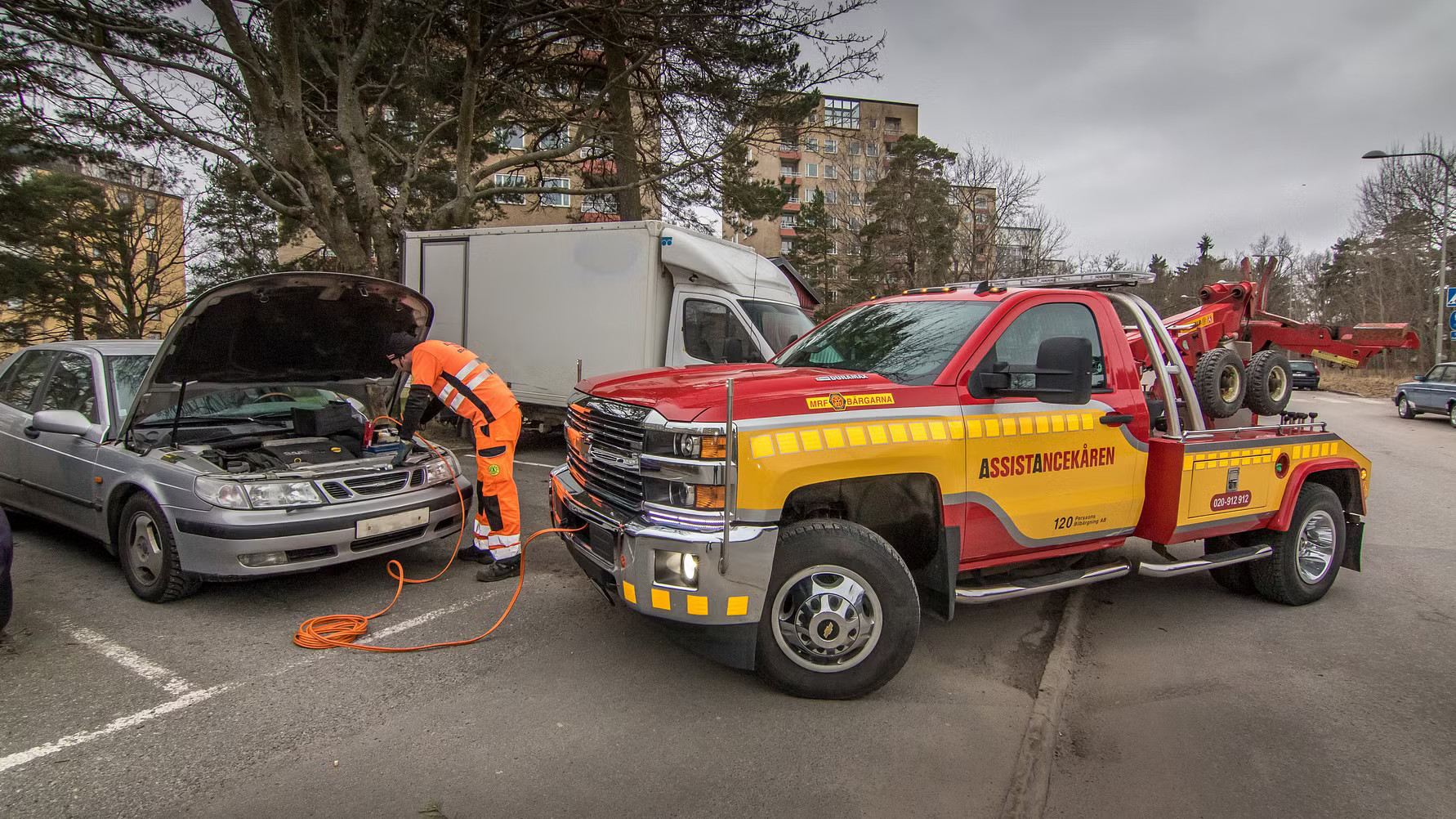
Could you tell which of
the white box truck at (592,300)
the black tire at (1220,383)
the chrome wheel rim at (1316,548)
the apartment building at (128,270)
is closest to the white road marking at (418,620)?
the white box truck at (592,300)

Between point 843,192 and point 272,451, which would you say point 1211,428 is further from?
point 843,192

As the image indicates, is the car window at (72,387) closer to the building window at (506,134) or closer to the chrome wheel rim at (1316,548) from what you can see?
the chrome wheel rim at (1316,548)

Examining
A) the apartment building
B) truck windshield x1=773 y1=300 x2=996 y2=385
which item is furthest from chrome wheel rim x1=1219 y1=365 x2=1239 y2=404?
the apartment building

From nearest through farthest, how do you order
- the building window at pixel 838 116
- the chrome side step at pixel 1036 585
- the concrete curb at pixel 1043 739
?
the concrete curb at pixel 1043 739, the chrome side step at pixel 1036 585, the building window at pixel 838 116

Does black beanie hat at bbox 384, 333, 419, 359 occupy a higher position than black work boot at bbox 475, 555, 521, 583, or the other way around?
black beanie hat at bbox 384, 333, 419, 359

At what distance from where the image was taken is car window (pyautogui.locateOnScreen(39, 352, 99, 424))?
5.21 meters

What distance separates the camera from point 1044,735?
3.17 m

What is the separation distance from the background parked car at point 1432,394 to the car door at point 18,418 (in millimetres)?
26524

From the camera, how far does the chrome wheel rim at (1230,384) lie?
4.97 m

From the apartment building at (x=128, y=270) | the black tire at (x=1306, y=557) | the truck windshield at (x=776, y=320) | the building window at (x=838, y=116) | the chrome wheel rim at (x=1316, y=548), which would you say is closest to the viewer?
the black tire at (x=1306, y=557)

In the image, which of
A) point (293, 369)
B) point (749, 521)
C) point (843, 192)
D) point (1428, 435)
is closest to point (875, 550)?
point (749, 521)

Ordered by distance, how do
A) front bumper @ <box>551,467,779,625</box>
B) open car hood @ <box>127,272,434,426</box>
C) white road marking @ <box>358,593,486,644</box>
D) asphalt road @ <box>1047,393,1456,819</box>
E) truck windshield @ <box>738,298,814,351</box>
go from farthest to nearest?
truck windshield @ <box>738,298,814,351</box>, open car hood @ <box>127,272,434,426</box>, white road marking @ <box>358,593,486,644</box>, front bumper @ <box>551,467,779,625</box>, asphalt road @ <box>1047,393,1456,819</box>

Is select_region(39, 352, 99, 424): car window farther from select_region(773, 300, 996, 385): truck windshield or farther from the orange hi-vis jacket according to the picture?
select_region(773, 300, 996, 385): truck windshield

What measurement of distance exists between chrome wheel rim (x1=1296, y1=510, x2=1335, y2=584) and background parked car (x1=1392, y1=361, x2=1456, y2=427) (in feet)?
63.4
